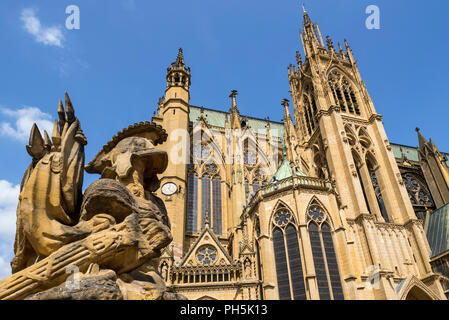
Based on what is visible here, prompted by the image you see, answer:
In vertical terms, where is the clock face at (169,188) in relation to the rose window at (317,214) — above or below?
above

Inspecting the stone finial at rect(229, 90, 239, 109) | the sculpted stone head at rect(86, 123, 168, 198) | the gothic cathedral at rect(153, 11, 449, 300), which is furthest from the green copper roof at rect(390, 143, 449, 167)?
the sculpted stone head at rect(86, 123, 168, 198)

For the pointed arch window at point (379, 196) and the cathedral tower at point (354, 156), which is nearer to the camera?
the cathedral tower at point (354, 156)

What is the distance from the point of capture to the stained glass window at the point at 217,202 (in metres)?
26.7

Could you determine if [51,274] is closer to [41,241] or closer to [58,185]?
[41,241]

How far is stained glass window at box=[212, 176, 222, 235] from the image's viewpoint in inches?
1053

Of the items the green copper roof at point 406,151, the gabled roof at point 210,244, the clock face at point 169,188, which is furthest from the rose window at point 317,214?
the green copper roof at point 406,151

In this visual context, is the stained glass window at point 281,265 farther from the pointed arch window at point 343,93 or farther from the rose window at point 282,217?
the pointed arch window at point 343,93

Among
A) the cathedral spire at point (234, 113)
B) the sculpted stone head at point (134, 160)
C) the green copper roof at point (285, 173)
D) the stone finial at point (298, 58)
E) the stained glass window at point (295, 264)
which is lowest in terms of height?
the sculpted stone head at point (134, 160)

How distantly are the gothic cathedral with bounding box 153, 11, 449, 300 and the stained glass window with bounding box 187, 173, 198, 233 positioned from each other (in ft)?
0.31

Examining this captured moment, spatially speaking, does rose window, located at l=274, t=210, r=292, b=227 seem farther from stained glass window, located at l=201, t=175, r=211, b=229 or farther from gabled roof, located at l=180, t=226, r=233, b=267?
stained glass window, located at l=201, t=175, r=211, b=229

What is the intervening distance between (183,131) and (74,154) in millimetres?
22275

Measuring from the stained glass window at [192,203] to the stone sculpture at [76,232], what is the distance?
20.8 metres
